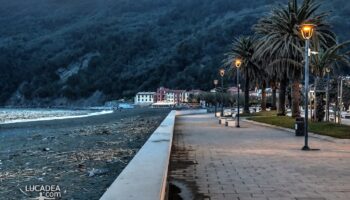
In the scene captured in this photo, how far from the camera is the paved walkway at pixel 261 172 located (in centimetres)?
928

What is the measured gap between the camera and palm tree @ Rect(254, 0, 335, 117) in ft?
130

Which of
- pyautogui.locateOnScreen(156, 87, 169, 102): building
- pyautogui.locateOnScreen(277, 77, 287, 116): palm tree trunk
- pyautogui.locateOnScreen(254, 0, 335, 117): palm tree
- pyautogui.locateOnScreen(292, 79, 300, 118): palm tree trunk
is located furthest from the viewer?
pyautogui.locateOnScreen(156, 87, 169, 102): building

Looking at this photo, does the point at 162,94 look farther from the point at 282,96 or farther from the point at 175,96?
the point at 282,96

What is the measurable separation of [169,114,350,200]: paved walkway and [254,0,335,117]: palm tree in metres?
22.1

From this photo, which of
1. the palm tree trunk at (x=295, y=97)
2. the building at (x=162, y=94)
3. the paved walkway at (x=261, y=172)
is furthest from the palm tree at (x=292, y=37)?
the building at (x=162, y=94)

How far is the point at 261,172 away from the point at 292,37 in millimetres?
29862

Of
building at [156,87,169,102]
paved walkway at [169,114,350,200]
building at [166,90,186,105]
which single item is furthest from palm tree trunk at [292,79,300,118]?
building at [156,87,169,102]

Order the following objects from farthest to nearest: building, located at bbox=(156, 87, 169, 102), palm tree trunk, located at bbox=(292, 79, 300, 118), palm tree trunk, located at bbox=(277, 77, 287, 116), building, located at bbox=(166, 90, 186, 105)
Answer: building, located at bbox=(156, 87, 169, 102) < building, located at bbox=(166, 90, 186, 105) < palm tree trunk, located at bbox=(277, 77, 287, 116) < palm tree trunk, located at bbox=(292, 79, 300, 118)

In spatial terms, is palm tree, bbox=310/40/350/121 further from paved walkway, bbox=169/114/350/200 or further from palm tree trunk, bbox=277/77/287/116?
paved walkway, bbox=169/114/350/200

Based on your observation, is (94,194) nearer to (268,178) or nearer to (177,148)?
(268,178)

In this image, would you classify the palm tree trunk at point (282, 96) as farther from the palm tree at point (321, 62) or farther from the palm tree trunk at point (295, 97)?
the palm tree at point (321, 62)

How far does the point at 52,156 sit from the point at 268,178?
12.2m

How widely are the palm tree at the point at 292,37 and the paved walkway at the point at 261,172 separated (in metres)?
22.1

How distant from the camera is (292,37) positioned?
40188mm
